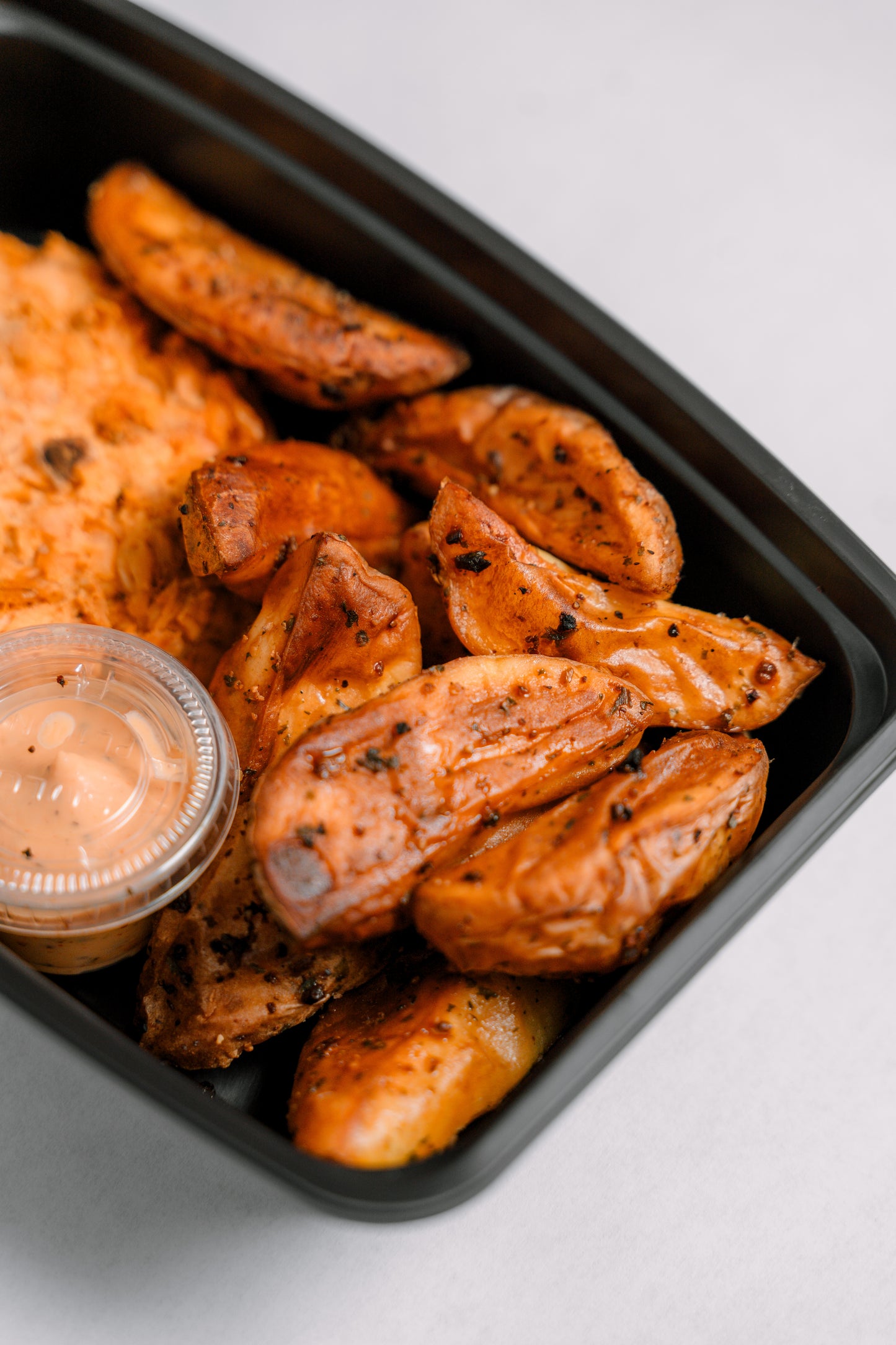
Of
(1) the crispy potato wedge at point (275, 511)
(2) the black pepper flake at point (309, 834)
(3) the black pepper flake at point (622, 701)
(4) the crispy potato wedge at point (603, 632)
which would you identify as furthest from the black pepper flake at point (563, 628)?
(2) the black pepper flake at point (309, 834)

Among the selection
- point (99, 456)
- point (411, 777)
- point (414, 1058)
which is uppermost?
point (411, 777)

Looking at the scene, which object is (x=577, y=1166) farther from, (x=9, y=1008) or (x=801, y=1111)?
(x=9, y=1008)

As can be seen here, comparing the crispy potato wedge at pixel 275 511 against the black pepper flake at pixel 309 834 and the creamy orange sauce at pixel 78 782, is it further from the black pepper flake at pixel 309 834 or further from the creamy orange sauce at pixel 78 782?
the black pepper flake at pixel 309 834

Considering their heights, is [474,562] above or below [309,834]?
above

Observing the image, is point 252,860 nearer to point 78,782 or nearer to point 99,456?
point 78,782

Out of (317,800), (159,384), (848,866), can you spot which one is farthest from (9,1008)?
(848,866)

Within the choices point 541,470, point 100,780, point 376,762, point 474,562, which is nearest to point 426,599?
point 474,562
